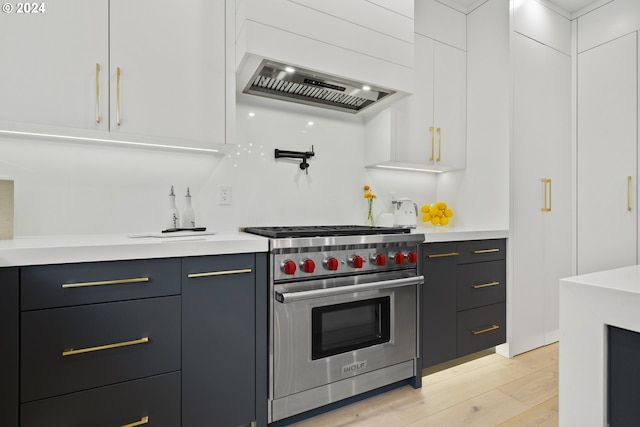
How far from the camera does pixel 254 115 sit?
7.06 feet

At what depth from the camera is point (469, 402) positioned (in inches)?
71.7

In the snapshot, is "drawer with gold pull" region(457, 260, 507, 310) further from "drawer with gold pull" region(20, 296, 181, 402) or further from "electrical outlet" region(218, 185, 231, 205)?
"drawer with gold pull" region(20, 296, 181, 402)

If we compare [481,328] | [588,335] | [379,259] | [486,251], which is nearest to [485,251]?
[486,251]

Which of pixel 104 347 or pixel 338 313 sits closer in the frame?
pixel 104 347

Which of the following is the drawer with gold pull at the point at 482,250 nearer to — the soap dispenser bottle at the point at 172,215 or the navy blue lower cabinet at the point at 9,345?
the soap dispenser bottle at the point at 172,215

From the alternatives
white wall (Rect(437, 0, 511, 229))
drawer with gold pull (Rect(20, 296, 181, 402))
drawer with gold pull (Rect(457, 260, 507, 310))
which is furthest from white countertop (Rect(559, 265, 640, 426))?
white wall (Rect(437, 0, 511, 229))

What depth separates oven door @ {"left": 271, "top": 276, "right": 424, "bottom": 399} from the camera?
155 cm

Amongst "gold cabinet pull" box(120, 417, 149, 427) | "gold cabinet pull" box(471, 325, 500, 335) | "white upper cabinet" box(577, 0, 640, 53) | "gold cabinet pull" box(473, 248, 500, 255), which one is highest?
"white upper cabinet" box(577, 0, 640, 53)

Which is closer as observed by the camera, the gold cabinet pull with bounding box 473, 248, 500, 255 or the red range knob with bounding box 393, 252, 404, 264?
the red range knob with bounding box 393, 252, 404, 264

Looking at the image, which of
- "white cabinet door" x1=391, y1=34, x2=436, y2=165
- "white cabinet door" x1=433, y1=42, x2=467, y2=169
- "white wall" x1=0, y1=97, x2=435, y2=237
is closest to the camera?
"white wall" x1=0, y1=97, x2=435, y2=237

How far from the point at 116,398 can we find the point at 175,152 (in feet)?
4.13

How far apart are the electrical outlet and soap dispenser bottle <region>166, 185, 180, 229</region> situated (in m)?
0.26

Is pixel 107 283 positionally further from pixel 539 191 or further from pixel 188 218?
pixel 539 191

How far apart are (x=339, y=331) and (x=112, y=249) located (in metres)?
1.11
